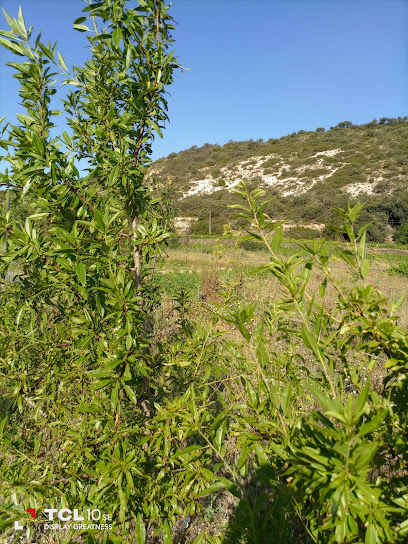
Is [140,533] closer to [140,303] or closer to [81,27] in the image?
[140,303]

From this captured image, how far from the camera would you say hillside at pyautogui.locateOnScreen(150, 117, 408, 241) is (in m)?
37.3

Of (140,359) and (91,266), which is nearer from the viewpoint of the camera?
(91,266)

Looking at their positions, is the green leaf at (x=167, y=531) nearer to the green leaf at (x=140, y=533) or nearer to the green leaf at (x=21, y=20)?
the green leaf at (x=140, y=533)

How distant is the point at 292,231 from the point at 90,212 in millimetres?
35549

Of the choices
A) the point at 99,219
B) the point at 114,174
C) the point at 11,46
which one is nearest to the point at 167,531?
the point at 99,219

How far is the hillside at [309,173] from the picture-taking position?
Answer: 37312mm

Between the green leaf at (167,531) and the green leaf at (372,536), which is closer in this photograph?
the green leaf at (372,536)

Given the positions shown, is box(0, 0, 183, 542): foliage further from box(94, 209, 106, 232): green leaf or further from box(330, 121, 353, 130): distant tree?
box(330, 121, 353, 130): distant tree

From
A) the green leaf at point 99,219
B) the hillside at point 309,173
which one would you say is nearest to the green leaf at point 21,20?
the green leaf at point 99,219

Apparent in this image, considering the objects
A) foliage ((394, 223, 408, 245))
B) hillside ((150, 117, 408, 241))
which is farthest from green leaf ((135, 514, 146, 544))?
foliage ((394, 223, 408, 245))

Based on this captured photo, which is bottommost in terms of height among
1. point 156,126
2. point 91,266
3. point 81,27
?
point 91,266

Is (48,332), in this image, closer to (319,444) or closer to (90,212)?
(90,212)

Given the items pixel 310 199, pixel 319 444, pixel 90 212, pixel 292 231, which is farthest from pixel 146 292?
pixel 310 199

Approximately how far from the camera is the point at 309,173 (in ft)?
158
